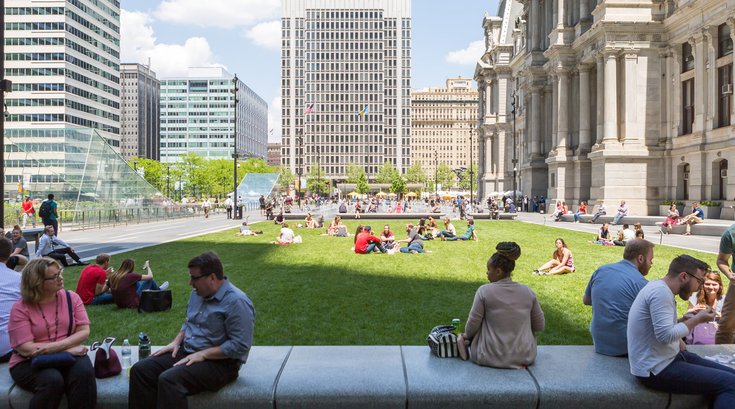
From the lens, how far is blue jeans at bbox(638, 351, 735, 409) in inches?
213

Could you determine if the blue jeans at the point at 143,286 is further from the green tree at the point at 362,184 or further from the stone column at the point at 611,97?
the green tree at the point at 362,184

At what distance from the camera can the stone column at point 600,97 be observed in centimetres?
4353

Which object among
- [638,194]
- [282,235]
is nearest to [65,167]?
[282,235]

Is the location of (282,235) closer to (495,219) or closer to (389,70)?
(495,219)

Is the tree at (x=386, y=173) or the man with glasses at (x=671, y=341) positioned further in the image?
the tree at (x=386, y=173)

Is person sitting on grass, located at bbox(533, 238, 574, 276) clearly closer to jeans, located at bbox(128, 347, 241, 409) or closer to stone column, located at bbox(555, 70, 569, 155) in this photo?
jeans, located at bbox(128, 347, 241, 409)

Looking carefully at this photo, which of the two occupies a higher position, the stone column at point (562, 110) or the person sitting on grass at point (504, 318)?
the stone column at point (562, 110)

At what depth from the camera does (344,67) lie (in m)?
170

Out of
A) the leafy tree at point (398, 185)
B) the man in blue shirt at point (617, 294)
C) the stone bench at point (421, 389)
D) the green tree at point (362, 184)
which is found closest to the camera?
the stone bench at point (421, 389)

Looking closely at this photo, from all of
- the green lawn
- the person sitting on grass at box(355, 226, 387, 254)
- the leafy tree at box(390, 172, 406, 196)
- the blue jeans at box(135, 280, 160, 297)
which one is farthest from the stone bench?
the leafy tree at box(390, 172, 406, 196)

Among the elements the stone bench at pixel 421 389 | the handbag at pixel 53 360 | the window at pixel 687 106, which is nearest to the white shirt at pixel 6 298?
the stone bench at pixel 421 389

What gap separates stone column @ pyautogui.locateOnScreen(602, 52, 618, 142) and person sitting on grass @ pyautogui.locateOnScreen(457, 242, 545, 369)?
131ft

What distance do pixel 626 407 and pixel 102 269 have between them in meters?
10.1

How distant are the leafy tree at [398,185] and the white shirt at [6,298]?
5577 inches
